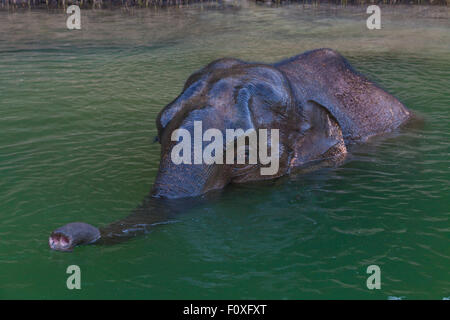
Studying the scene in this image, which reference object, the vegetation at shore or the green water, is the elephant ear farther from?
the vegetation at shore

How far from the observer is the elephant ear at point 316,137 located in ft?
23.0

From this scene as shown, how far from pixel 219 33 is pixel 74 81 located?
6100 millimetres

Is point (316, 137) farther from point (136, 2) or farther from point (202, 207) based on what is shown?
point (136, 2)

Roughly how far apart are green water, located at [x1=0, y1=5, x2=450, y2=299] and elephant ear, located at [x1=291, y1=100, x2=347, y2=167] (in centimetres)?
21

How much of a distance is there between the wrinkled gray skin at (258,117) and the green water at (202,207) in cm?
18

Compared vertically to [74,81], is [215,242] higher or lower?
Result: lower

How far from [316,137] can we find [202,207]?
1.80m

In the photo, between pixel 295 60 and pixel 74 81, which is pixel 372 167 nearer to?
pixel 295 60

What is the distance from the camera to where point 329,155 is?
7.36 m

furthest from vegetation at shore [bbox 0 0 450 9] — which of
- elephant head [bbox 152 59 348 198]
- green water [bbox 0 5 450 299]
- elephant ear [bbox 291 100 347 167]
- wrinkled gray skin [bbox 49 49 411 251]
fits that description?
elephant head [bbox 152 59 348 198]

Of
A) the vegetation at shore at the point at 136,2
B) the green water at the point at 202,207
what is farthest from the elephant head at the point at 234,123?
the vegetation at shore at the point at 136,2

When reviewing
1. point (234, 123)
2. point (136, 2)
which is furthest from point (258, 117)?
point (136, 2)
